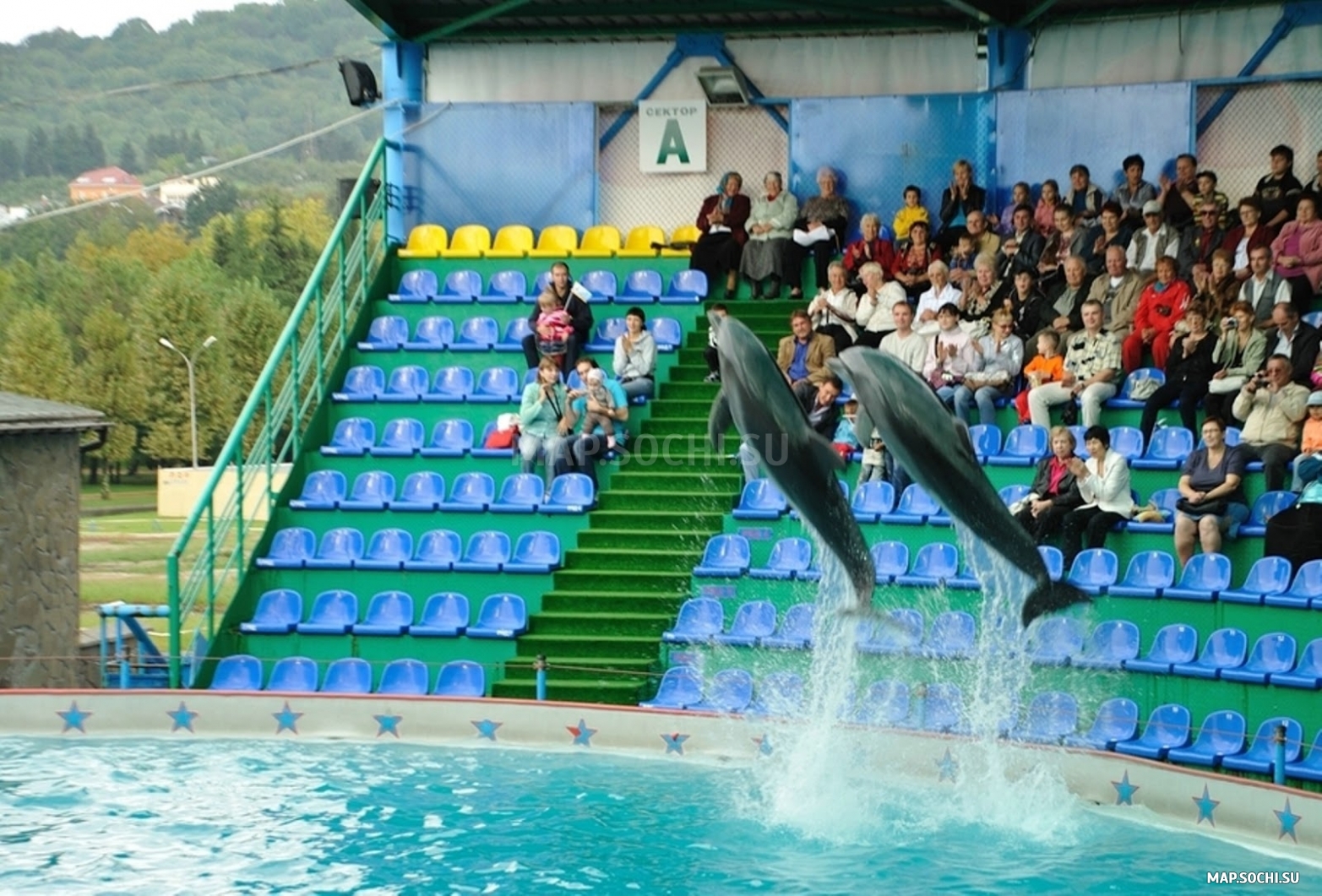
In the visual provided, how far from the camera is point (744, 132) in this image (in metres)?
16.6

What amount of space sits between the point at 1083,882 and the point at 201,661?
7191 millimetres

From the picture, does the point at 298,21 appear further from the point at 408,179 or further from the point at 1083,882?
the point at 1083,882

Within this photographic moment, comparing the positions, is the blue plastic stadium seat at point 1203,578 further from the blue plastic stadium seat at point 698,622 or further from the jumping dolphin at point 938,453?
the blue plastic stadium seat at point 698,622

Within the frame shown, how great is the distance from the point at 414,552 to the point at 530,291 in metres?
3.54

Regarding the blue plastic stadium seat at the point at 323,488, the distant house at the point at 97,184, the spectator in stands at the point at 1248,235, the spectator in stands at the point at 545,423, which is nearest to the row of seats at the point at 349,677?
the blue plastic stadium seat at the point at 323,488

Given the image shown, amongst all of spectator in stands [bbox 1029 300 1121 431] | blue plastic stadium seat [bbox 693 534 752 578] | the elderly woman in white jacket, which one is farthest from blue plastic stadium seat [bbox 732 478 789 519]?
the elderly woman in white jacket

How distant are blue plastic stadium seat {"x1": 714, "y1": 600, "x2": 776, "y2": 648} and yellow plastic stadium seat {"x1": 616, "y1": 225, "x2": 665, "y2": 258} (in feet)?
16.3

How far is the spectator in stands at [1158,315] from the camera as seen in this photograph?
12.5m

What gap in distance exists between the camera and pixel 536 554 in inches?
516

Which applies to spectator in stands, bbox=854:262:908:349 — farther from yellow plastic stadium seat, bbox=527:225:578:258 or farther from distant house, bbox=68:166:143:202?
distant house, bbox=68:166:143:202

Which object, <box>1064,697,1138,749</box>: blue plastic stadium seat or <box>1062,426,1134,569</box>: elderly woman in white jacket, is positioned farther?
<box>1062,426,1134,569</box>: elderly woman in white jacket

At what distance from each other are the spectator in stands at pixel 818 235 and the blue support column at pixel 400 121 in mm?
4158

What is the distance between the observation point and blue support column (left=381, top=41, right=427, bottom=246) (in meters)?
17.0

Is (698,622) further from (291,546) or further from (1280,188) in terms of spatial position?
(1280,188)
